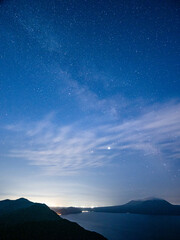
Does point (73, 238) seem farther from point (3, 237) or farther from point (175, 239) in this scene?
point (175, 239)

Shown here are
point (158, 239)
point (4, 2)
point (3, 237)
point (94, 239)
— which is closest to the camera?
point (4, 2)

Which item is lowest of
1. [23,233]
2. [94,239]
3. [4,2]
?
[94,239]

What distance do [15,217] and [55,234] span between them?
42590 millimetres

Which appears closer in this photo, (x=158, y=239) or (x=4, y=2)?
(x=4, y=2)

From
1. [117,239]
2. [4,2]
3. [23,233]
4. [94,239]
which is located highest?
[4,2]

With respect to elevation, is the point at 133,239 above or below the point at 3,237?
below

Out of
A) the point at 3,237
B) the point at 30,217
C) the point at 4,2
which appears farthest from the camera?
the point at 30,217

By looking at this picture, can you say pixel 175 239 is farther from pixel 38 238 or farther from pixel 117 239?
pixel 38 238

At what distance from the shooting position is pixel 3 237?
49344 mm

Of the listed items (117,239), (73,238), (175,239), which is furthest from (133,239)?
(73,238)

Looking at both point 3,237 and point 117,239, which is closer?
point 3,237

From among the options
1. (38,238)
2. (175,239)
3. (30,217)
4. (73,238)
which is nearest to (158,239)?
(175,239)

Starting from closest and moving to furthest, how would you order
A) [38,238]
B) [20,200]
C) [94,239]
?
1. [38,238]
2. [94,239]
3. [20,200]

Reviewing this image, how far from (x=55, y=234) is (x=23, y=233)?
42.0ft
